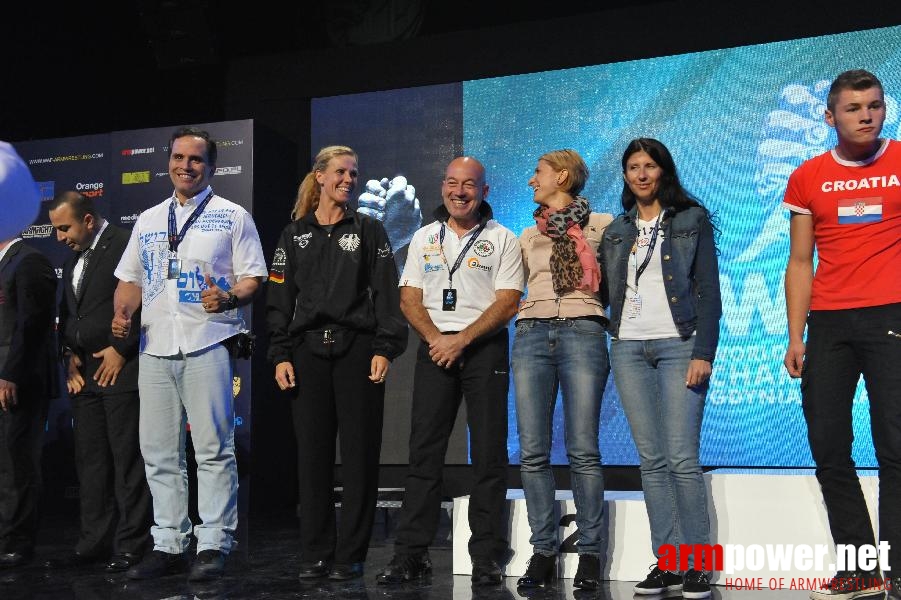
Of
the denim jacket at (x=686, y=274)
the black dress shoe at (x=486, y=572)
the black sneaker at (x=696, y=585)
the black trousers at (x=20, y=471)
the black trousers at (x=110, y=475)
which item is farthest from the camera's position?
the black trousers at (x=20, y=471)

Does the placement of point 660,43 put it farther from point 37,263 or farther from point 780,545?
point 37,263

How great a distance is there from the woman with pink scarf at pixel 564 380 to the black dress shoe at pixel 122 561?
61.6 inches

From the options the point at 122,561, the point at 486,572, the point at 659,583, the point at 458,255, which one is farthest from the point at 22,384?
the point at 659,583

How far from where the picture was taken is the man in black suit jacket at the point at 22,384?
3.95 meters

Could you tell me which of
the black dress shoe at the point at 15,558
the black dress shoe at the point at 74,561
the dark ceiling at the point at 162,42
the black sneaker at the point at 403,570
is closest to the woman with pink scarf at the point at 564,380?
the black sneaker at the point at 403,570

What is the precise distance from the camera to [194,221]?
3.59 m

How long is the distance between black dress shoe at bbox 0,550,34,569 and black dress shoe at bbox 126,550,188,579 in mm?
707

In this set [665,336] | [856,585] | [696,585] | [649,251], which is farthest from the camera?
[649,251]

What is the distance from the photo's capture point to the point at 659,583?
308cm

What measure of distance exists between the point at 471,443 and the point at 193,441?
1048mm

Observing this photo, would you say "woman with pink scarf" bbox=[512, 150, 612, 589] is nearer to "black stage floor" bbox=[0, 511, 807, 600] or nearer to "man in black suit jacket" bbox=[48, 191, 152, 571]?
"black stage floor" bbox=[0, 511, 807, 600]

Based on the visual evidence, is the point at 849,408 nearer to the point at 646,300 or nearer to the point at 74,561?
the point at 646,300

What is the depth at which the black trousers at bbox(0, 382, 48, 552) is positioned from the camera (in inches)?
155

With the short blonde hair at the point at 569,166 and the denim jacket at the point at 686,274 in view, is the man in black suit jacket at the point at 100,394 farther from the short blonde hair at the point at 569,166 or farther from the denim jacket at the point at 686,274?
the denim jacket at the point at 686,274
